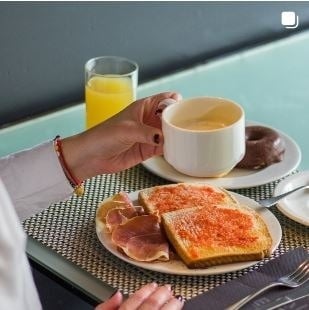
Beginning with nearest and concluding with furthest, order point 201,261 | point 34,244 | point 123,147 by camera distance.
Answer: point 201,261
point 34,244
point 123,147

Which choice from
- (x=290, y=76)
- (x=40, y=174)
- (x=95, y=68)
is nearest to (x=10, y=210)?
(x=40, y=174)

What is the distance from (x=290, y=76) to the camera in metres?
Answer: 1.83

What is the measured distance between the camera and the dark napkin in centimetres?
102

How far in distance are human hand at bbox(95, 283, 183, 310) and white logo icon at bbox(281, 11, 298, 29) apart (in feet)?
4.16

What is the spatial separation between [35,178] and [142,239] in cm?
24

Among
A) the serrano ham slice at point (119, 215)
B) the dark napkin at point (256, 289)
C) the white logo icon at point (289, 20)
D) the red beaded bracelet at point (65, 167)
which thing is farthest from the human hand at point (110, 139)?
the white logo icon at point (289, 20)

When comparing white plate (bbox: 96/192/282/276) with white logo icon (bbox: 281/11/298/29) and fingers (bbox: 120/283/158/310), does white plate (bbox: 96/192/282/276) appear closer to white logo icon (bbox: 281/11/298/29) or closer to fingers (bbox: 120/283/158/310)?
fingers (bbox: 120/283/158/310)

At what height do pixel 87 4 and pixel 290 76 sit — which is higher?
pixel 87 4

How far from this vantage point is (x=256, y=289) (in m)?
1.05

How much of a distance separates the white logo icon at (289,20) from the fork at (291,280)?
113 centimetres

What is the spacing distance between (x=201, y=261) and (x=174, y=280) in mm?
45

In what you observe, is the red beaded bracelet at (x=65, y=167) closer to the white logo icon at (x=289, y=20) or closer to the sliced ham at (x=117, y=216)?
the sliced ham at (x=117, y=216)

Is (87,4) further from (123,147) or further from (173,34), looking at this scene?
(123,147)

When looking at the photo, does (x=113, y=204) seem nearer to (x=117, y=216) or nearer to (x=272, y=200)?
→ (x=117, y=216)
